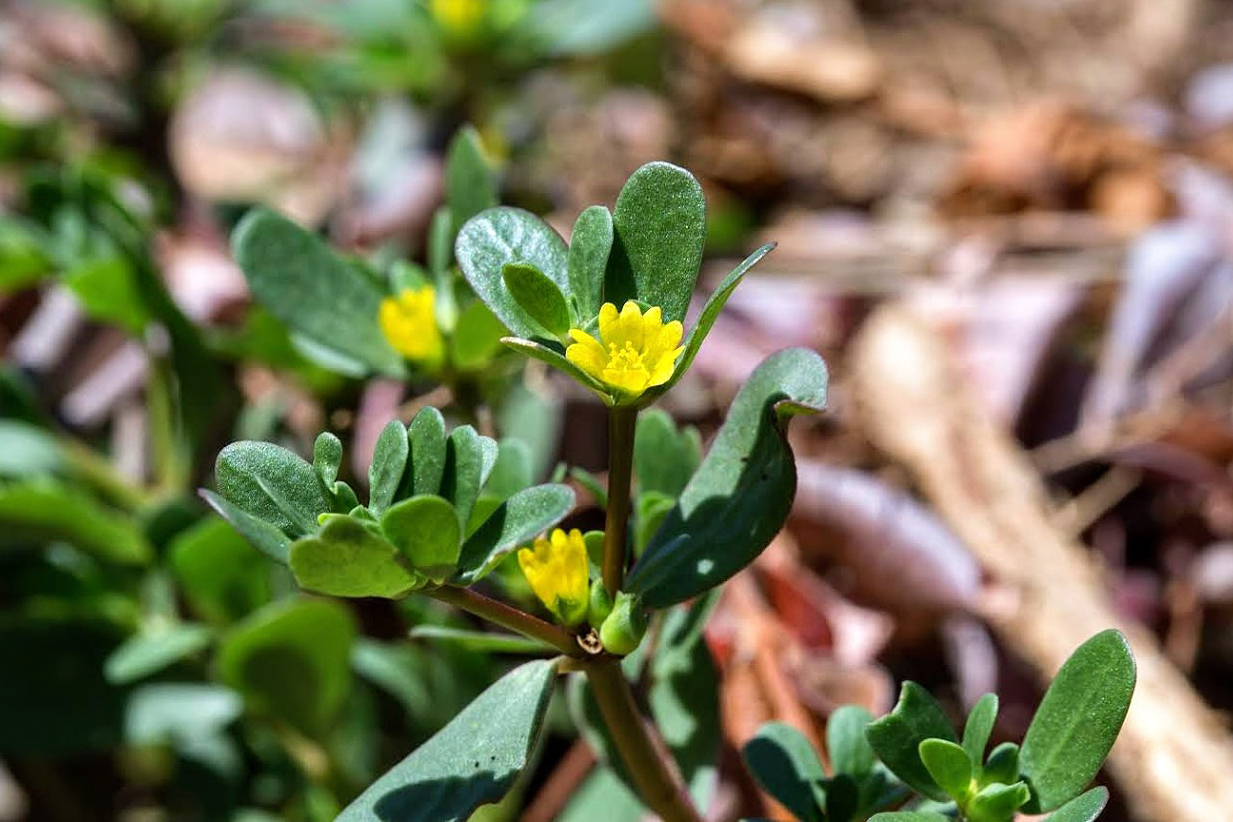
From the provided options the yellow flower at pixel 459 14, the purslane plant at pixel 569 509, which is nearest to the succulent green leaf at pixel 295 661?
the purslane plant at pixel 569 509

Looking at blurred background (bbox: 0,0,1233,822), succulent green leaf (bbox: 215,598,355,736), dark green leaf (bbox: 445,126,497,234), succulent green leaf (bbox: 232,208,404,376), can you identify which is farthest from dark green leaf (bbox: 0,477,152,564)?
dark green leaf (bbox: 445,126,497,234)

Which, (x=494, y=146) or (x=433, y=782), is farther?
(x=494, y=146)

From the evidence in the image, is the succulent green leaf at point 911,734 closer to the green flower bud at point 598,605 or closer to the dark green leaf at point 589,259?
the green flower bud at point 598,605

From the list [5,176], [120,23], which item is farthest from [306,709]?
[5,176]

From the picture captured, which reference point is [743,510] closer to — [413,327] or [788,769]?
[788,769]

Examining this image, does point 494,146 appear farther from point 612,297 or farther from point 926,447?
point 612,297

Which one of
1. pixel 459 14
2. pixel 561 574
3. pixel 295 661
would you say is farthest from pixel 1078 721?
pixel 459 14
